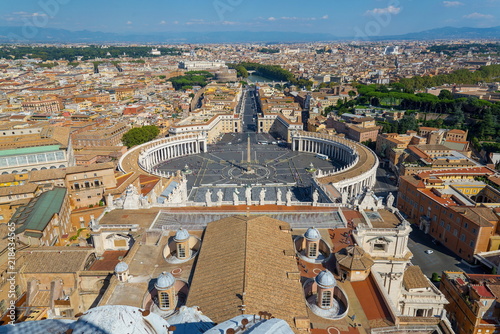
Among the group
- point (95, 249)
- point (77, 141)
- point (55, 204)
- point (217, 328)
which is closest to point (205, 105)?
point (77, 141)

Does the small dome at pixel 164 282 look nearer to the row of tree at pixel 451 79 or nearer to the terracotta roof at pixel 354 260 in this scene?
the terracotta roof at pixel 354 260

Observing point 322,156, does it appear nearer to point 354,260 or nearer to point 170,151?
point 170,151

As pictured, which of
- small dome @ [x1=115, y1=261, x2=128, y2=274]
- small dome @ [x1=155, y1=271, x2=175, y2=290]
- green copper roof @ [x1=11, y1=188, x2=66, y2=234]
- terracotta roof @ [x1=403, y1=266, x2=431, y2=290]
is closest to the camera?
small dome @ [x1=155, y1=271, x2=175, y2=290]

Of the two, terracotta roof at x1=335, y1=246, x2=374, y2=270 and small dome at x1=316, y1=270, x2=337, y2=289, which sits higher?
small dome at x1=316, y1=270, x2=337, y2=289

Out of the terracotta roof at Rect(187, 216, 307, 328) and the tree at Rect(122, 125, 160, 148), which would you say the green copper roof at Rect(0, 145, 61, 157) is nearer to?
the tree at Rect(122, 125, 160, 148)

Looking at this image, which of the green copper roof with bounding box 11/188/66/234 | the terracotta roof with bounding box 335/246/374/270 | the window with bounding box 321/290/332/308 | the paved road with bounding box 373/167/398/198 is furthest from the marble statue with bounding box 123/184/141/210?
the paved road with bounding box 373/167/398/198

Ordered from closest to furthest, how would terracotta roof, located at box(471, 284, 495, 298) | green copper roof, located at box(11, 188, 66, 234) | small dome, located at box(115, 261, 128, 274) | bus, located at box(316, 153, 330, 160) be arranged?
small dome, located at box(115, 261, 128, 274)
terracotta roof, located at box(471, 284, 495, 298)
green copper roof, located at box(11, 188, 66, 234)
bus, located at box(316, 153, 330, 160)

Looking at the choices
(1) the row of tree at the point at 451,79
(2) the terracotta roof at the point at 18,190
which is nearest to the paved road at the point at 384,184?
(2) the terracotta roof at the point at 18,190

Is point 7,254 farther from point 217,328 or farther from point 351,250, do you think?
point 351,250
